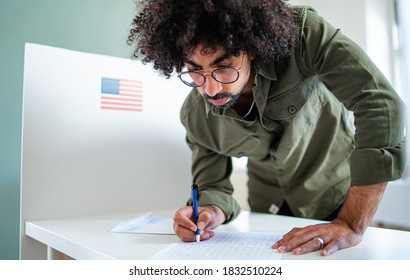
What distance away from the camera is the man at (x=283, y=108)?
723mm

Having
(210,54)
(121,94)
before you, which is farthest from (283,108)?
(121,94)

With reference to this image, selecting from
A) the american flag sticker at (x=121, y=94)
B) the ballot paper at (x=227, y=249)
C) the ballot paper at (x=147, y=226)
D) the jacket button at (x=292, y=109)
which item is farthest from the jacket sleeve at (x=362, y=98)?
the american flag sticker at (x=121, y=94)

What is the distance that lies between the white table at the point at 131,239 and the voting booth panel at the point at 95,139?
9 centimetres


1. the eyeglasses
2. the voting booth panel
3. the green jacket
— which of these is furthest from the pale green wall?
the eyeglasses

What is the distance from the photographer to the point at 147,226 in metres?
0.94

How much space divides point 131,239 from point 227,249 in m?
0.21

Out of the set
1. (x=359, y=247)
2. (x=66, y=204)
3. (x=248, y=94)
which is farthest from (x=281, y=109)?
(x=66, y=204)

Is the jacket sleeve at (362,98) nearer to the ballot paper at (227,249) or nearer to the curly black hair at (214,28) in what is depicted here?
the curly black hair at (214,28)

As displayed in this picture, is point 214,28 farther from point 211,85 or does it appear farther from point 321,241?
point 321,241

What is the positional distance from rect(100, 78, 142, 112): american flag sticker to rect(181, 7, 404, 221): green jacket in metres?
0.24

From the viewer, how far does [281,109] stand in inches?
35.8

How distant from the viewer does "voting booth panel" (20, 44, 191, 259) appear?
3.49ft

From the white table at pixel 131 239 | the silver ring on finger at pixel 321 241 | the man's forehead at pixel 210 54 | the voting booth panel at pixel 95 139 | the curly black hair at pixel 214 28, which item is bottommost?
the white table at pixel 131 239
